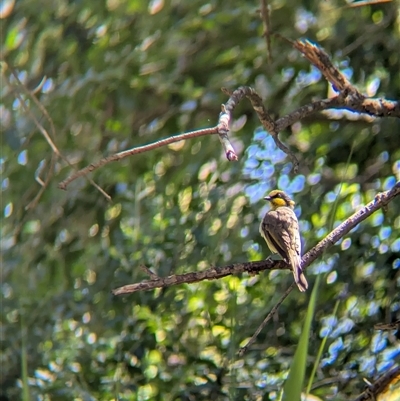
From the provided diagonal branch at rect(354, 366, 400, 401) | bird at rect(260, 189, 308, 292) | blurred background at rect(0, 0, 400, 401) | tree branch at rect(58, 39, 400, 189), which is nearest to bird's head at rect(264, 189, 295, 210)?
bird at rect(260, 189, 308, 292)

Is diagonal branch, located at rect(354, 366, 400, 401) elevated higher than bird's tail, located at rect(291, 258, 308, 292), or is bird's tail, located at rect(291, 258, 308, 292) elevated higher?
bird's tail, located at rect(291, 258, 308, 292)

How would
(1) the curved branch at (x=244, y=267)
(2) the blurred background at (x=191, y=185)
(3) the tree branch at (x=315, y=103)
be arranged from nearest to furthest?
(1) the curved branch at (x=244, y=267), (3) the tree branch at (x=315, y=103), (2) the blurred background at (x=191, y=185)

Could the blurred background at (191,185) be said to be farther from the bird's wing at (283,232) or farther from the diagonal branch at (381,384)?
the diagonal branch at (381,384)

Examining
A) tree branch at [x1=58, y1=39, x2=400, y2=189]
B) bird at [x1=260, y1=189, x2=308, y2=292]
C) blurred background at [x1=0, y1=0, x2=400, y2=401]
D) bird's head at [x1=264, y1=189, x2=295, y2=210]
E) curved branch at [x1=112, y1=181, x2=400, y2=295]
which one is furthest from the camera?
blurred background at [x1=0, y1=0, x2=400, y2=401]

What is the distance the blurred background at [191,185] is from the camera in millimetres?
2719

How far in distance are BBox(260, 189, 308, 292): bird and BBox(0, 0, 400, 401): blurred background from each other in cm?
21

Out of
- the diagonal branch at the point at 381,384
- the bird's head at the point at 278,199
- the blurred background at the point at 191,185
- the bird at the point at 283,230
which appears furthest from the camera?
the blurred background at the point at 191,185

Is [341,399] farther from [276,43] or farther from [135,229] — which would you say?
[276,43]

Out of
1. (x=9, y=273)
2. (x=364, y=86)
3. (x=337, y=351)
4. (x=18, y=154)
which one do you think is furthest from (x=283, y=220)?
(x=9, y=273)

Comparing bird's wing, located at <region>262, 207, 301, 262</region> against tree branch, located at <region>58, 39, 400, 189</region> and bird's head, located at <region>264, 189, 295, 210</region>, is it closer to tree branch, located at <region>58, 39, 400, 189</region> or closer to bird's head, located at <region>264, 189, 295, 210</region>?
bird's head, located at <region>264, 189, 295, 210</region>

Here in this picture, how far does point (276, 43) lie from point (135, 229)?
0.85 m

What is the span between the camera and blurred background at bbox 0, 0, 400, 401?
2.72 m

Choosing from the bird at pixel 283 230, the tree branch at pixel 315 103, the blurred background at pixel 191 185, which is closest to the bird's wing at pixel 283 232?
the bird at pixel 283 230

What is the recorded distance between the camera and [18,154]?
291 centimetres
